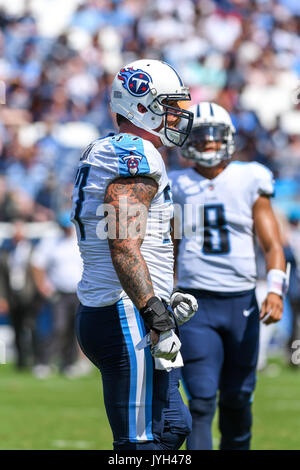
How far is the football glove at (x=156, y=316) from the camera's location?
308 cm

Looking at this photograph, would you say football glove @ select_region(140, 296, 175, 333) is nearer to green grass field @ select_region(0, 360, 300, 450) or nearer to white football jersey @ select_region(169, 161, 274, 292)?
white football jersey @ select_region(169, 161, 274, 292)

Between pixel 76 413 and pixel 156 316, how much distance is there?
4712 mm

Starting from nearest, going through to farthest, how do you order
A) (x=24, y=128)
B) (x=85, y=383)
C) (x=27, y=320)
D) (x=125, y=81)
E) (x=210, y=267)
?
(x=125, y=81), (x=210, y=267), (x=85, y=383), (x=27, y=320), (x=24, y=128)

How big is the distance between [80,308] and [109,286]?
191mm

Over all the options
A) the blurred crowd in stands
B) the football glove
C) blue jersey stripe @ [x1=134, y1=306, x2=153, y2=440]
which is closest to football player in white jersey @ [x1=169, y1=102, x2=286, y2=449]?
blue jersey stripe @ [x1=134, y1=306, x2=153, y2=440]

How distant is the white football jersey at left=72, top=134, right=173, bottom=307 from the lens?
127 inches

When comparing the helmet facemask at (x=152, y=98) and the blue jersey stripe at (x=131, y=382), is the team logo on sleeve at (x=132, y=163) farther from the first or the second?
the blue jersey stripe at (x=131, y=382)

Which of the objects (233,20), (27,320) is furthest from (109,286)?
(233,20)

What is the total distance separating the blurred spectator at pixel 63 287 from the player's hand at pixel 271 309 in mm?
6429

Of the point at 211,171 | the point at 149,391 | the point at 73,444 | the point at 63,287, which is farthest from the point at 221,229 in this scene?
the point at 63,287

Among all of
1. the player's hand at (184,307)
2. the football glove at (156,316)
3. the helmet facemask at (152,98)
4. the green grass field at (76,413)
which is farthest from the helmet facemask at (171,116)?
the green grass field at (76,413)

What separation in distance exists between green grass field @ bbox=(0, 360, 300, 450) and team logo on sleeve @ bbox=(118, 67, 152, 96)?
307 cm

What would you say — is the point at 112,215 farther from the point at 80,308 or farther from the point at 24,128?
the point at 24,128
